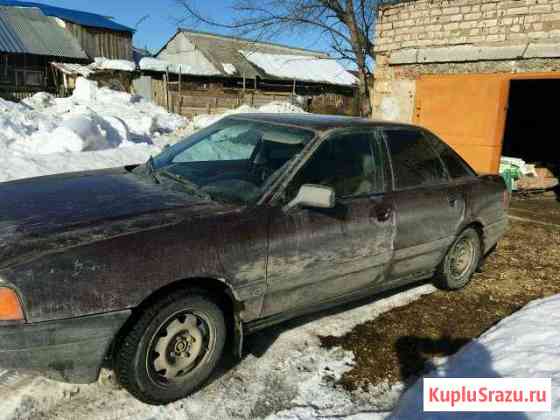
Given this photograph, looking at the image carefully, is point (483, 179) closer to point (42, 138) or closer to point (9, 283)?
point (9, 283)

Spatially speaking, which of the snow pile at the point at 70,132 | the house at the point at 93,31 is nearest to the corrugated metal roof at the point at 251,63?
the house at the point at 93,31

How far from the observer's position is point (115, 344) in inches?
97.8

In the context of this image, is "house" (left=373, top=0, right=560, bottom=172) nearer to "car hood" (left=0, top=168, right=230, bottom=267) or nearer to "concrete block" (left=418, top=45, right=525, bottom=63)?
"concrete block" (left=418, top=45, right=525, bottom=63)

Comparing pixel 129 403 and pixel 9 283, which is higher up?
pixel 9 283

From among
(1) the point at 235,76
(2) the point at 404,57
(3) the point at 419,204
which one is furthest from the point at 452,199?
(1) the point at 235,76

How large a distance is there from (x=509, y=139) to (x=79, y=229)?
14.0 meters

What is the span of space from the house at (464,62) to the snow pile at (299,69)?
71.8 feet

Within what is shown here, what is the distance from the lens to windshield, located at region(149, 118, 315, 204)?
10.4 ft

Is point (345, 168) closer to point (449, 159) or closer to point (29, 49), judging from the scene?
point (449, 159)

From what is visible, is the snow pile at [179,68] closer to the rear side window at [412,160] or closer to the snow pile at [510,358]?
the rear side window at [412,160]

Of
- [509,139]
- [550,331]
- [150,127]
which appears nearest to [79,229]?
[550,331]

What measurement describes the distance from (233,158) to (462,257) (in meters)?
2.47

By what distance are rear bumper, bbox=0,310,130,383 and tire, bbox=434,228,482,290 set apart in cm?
312

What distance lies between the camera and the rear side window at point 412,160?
3.81 metres
